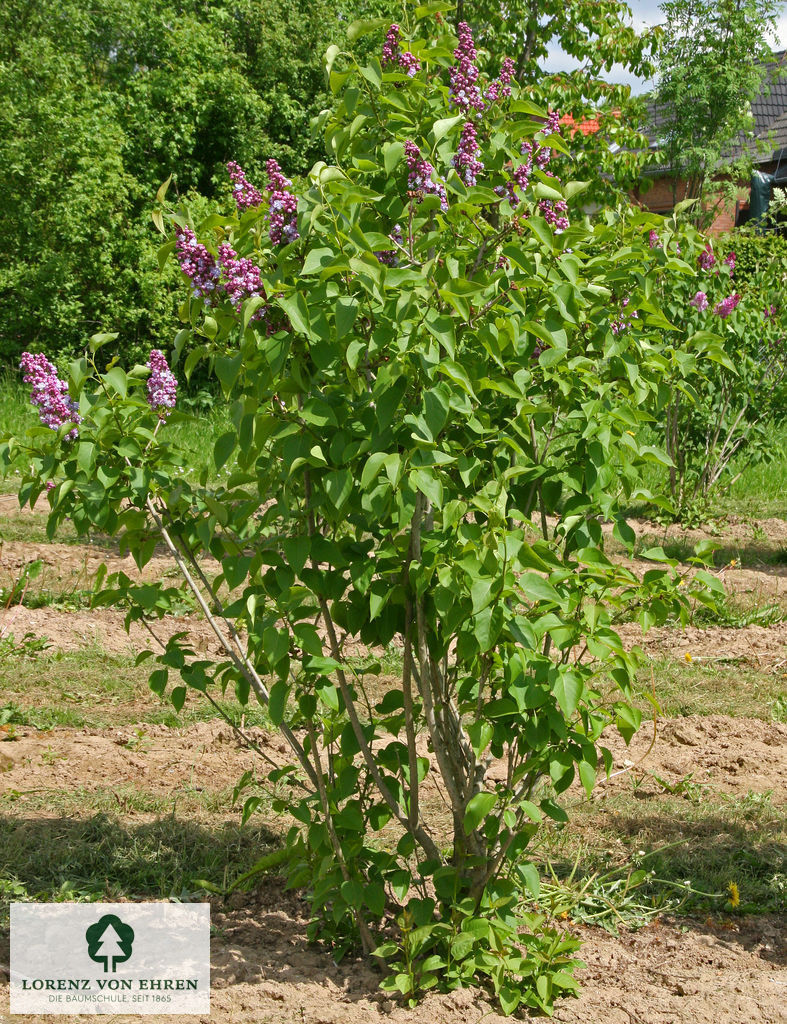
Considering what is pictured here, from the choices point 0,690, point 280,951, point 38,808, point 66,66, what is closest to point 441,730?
point 280,951

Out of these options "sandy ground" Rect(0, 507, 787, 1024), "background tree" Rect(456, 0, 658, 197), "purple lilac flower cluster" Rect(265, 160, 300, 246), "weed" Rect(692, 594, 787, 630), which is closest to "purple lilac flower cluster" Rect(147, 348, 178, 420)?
"purple lilac flower cluster" Rect(265, 160, 300, 246)

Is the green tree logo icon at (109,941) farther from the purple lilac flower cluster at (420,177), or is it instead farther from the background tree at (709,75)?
the background tree at (709,75)

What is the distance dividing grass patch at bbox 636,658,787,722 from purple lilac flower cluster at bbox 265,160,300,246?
261cm

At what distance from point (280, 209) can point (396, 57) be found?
1.62 ft

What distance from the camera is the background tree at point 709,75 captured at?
10102mm

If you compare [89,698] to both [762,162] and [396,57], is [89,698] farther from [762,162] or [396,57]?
[762,162]

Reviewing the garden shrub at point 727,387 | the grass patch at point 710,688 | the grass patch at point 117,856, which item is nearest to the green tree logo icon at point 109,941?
the grass patch at point 117,856

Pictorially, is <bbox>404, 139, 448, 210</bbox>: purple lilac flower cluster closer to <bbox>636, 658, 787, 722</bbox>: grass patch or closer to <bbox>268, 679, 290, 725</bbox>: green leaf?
<bbox>268, 679, 290, 725</bbox>: green leaf

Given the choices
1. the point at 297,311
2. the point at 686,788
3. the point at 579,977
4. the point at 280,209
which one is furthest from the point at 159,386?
the point at 686,788

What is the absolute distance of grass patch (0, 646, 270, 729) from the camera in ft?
12.6

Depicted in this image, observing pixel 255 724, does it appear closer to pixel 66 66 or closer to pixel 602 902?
pixel 602 902

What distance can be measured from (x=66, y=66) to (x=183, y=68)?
1257mm

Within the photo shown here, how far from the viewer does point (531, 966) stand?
2.31 m

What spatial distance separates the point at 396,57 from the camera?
7.58ft
